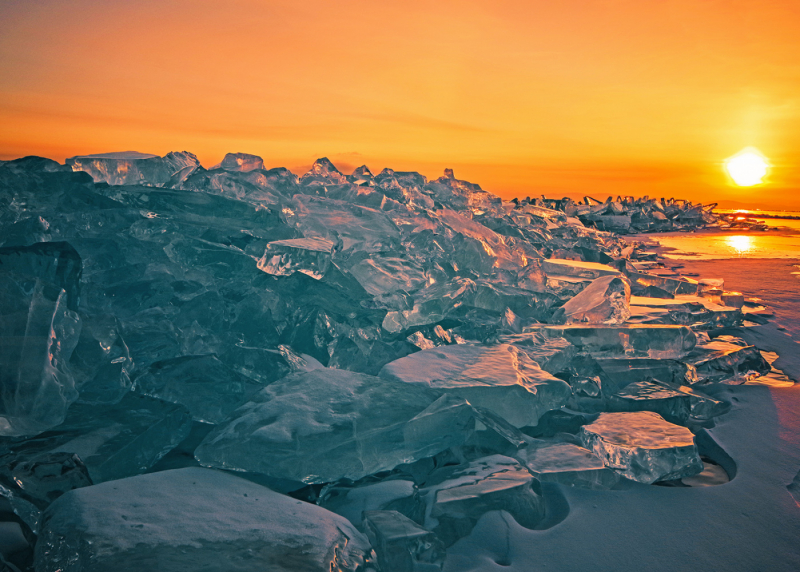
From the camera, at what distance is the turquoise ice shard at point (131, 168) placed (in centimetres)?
368

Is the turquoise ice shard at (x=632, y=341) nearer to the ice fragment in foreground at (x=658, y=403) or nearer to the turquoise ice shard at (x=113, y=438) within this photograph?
the ice fragment in foreground at (x=658, y=403)

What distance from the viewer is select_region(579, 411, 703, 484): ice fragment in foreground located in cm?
165

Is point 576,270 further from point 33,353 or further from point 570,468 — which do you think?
point 33,353

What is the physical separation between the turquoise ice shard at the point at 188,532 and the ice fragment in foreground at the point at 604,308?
249 cm

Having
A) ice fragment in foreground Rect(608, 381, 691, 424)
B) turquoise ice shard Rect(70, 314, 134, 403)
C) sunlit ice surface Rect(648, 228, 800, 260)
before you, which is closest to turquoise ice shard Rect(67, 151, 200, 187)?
turquoise ice shard Rect(70, 314, 134, 403)

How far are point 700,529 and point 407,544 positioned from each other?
904 millimetres

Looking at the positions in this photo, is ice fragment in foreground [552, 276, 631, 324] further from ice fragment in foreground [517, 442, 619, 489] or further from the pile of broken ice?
ice fragment in foreground [517, 442, 619, 489]

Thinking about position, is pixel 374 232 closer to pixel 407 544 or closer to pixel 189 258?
pixel 189 258

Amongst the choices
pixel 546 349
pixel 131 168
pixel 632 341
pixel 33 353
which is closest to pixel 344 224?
pixel 131 168

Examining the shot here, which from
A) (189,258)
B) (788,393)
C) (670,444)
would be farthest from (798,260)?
(189,258)

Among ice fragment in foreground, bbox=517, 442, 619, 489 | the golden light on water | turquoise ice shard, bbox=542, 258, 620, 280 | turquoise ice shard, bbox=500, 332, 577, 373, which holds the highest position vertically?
the golden light on water

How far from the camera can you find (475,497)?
1.42m

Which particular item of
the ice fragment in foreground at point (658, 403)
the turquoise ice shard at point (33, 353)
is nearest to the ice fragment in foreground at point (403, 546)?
the turquoise ice shard at point (33, 353)

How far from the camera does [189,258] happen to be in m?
2.79
